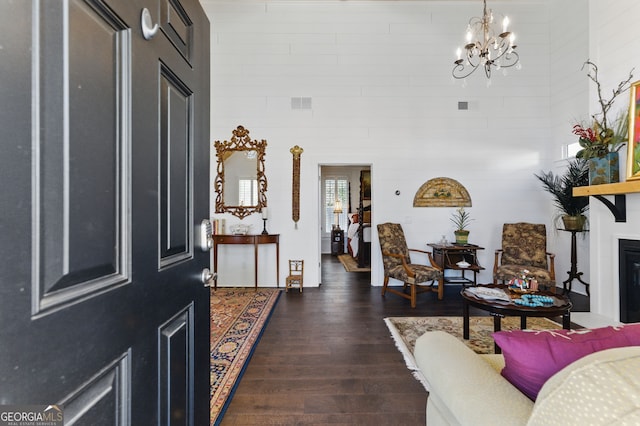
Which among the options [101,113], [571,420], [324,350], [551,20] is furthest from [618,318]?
[551,20]

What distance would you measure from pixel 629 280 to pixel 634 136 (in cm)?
144

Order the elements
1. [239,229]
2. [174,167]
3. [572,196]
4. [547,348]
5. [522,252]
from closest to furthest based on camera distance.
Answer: [547,348]
[174,167]
[572,196]
[522,252]
[239,229]

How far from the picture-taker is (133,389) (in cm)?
69

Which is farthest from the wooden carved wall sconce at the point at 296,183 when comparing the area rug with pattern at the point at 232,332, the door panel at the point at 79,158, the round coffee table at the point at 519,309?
the door panel at the point at 79,158

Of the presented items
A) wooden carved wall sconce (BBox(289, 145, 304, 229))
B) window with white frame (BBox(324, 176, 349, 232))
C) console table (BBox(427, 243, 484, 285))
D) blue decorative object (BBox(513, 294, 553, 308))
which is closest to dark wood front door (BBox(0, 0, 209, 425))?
blue decorative object (BBox(513, 294, 553, 308))

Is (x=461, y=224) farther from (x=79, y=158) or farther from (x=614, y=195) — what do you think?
(x=79, y=158)

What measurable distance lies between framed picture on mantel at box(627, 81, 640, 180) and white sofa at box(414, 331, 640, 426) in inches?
116

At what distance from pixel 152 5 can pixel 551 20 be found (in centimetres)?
663

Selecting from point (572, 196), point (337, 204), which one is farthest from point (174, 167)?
point (337, 204)

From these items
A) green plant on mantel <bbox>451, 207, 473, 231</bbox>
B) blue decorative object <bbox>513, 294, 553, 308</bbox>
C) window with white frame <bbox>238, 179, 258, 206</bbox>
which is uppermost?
window with white frame <bbox>238, 179, 258, 206</bbox>

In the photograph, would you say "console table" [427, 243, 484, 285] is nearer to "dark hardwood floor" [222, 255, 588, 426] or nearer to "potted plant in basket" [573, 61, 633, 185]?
"dark hardwood floor" [222, 255, 588, 426]

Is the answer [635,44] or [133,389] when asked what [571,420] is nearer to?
[133,389]

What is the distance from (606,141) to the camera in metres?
2.97

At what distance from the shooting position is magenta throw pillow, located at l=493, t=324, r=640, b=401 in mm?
822
